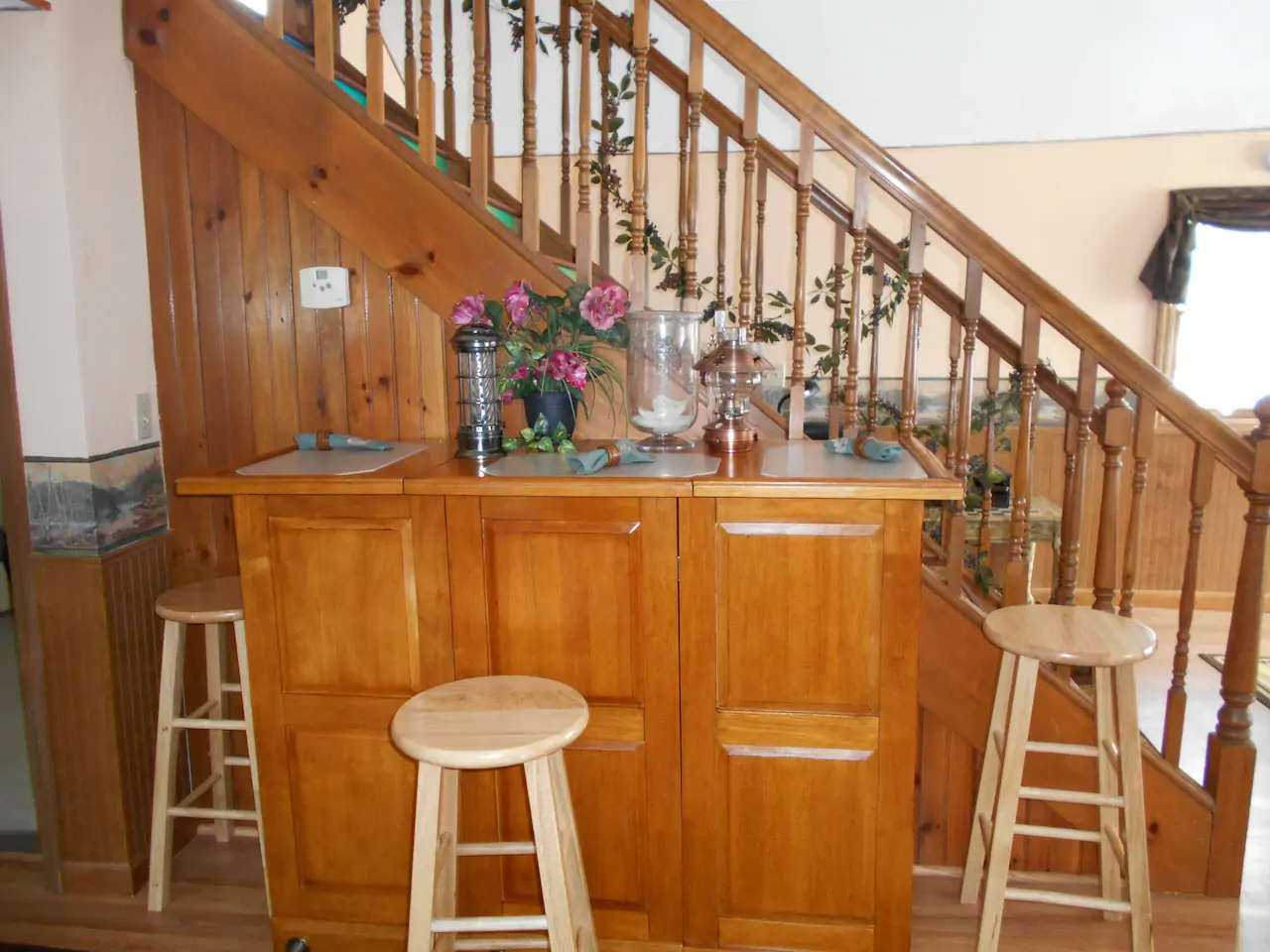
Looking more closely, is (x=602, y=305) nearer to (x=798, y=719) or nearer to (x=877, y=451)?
(x=877, y=451)

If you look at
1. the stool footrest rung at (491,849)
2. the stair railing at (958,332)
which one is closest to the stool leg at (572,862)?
the stool footrest rung at (491,849)

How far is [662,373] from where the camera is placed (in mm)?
1959

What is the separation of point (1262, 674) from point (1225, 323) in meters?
1.80

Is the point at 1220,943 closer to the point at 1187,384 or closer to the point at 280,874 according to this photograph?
the point at 280,874

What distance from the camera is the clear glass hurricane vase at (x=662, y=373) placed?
1.94 metres

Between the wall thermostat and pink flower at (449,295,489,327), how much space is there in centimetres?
43

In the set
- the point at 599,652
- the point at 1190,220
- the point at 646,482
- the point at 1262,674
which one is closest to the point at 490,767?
the point at 599,652

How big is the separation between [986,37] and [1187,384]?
78.7 inches

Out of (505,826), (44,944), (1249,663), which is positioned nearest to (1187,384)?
(1249,663)

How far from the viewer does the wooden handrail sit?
196 centimetres

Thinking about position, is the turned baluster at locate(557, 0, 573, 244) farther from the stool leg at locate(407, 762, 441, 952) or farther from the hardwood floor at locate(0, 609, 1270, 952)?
the hardwood floor at locate(0, 609, 1270, 952)

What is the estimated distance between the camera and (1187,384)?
4.48 m

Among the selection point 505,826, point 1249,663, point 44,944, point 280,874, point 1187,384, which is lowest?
point 44,944

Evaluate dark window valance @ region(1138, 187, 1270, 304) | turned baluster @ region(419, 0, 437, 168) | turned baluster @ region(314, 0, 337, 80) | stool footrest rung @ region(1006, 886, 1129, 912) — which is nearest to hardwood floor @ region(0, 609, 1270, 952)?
stool footrest rung @ region(1006, 886, 1129, 912)
